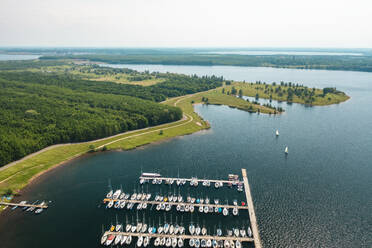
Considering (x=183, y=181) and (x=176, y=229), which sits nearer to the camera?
(x=176, y=229)

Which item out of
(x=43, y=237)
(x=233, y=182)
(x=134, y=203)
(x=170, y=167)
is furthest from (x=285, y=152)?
(x=43, y=237)

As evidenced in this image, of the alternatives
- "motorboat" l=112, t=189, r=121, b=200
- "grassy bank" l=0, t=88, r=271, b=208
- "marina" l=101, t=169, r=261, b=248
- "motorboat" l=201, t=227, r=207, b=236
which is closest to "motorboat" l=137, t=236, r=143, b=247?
"marina" l=101, t=169, r=261, b=248

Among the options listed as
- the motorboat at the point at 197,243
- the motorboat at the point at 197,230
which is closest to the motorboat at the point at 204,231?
the motorboat at the point at 197,230

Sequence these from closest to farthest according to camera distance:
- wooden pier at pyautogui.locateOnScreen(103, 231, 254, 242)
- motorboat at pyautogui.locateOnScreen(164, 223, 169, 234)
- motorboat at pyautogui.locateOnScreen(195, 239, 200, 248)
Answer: motorboat at pyautogui.locateOnScreen(195, 239, 200, 248) < wooden pier at pyautogui.locateOnScreen(103, 231, 254, 242) < motorboat at pyautogui.locateOnScreen(164, 223, 169, 234)

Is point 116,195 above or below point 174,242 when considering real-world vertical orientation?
above

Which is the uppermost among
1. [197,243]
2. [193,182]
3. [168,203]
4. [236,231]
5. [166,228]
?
[193,182]

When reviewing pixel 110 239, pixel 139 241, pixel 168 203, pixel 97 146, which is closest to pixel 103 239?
pixel 110 239

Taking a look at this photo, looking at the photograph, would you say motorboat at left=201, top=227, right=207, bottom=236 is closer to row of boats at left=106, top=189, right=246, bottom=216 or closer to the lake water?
the lake water

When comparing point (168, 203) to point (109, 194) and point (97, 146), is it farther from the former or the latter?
point (97, 146)
